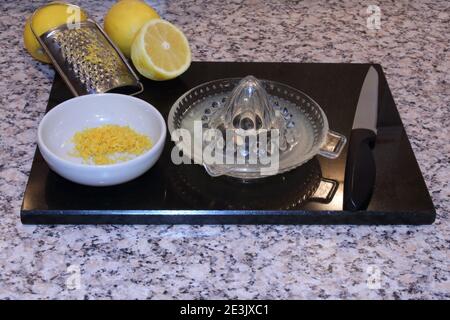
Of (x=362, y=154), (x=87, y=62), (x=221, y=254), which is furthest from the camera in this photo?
(x=87, y=62)

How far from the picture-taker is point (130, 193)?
699mm

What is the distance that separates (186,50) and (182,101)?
13 centimetres

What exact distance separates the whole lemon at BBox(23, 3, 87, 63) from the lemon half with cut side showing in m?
0.12

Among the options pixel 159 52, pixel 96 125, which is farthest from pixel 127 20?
pixel 96 125

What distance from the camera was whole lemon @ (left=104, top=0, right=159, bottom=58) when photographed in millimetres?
909

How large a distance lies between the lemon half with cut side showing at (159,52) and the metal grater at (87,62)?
0.03 m

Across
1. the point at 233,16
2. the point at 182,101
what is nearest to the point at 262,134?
the point at 182,101

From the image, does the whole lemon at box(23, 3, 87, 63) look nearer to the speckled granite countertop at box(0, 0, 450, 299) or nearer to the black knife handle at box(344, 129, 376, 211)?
the speckled granite countertop at box(0, 0, 450, 299)

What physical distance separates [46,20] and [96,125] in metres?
0.22

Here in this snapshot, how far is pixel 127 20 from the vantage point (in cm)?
91

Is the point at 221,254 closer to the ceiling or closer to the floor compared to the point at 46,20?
closer to the floor

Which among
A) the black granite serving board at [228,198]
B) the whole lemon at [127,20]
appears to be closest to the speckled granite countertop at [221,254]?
the black granite serving board at [228,198]

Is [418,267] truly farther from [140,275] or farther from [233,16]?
[233,16]

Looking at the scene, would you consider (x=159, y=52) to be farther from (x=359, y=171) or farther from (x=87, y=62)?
(x=359, y=171)
